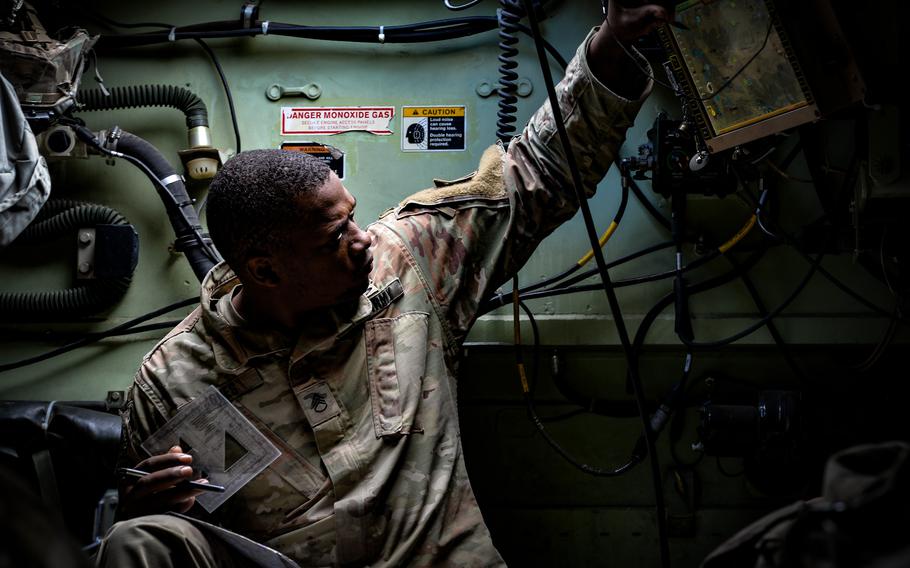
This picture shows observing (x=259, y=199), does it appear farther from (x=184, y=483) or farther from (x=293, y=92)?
(x=293, y=92)

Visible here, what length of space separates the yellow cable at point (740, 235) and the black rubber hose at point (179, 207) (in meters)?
1.36

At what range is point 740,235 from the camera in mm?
2213

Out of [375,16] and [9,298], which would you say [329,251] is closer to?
[375,16]

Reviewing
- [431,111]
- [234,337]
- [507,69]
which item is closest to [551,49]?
[507,69]

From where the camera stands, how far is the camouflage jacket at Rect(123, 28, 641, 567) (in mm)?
1760

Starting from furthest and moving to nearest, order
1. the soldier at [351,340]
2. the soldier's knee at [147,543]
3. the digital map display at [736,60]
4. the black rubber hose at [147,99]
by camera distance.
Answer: the black rubber hose at [147,99], the soldier at [351,340], the digital map display at [736,60], the soldier's knee at [147,543]

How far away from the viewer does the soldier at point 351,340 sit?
1.75 meters

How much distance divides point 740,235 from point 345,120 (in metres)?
1.13

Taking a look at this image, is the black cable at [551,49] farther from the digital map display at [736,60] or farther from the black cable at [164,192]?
the black cable at [164,192]

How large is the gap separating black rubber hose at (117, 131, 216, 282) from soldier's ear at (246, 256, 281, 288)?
0.52 m

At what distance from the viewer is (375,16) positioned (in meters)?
2.47

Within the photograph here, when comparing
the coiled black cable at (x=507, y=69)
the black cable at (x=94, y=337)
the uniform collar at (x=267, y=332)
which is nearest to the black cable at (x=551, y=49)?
the coiled black cable at (x=507, y=69)

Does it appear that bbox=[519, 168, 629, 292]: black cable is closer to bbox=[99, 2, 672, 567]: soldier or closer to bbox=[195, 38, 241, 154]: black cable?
bbox=[99, 2, 672, 567]: soldier

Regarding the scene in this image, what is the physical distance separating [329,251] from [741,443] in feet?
3.82
